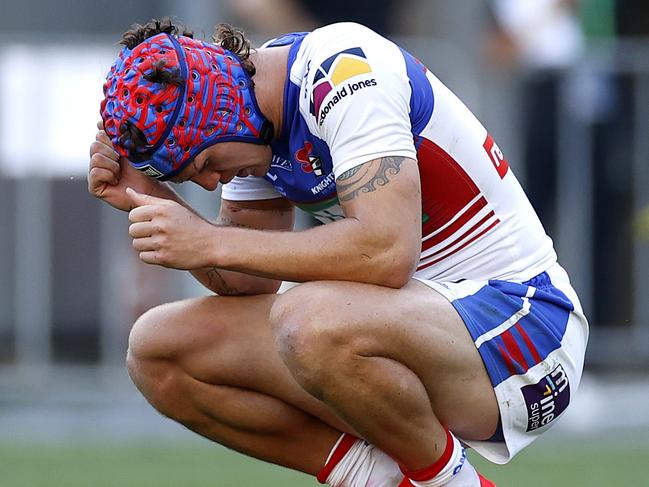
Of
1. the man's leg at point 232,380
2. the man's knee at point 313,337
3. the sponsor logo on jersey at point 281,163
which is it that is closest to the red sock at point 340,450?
the man's leg at point 232,380

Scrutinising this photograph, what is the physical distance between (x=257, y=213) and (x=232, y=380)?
660mm

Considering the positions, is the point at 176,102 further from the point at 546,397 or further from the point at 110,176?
the point at 546,397

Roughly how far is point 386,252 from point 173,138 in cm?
76

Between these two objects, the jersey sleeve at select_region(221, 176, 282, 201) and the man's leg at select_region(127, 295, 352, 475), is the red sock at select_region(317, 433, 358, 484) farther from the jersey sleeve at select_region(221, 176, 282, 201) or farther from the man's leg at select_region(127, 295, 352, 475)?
the jersey sleeve at select_region(221, 176, 282, 201)

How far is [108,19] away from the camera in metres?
11.2

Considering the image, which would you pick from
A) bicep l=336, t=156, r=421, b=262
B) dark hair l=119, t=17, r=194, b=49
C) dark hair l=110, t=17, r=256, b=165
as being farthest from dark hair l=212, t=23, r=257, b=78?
bicep l=336, t=156, r=421, b=262

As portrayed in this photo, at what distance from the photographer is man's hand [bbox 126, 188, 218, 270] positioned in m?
4.62

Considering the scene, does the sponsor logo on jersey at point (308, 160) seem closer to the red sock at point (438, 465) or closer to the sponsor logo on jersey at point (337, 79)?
the sponsor logo on jersey at point (337, 79)

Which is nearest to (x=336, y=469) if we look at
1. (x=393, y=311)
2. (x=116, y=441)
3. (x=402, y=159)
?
(x=393, y=311)

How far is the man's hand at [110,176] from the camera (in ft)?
16.3

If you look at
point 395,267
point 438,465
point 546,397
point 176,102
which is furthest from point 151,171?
point 546,397

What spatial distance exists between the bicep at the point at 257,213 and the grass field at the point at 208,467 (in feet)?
5.89

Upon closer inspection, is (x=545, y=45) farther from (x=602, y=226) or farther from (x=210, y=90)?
(x=210, y=90)

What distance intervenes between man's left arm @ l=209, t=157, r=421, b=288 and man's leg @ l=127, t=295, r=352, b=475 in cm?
49
